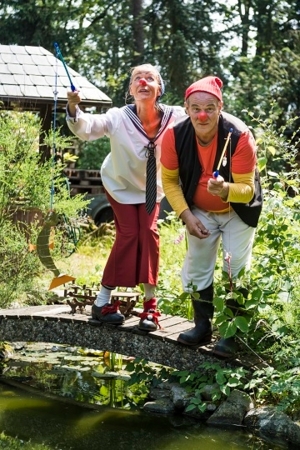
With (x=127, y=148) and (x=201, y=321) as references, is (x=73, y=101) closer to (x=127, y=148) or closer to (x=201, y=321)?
(x=127, y=148)

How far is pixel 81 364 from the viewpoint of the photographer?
7.13 meters

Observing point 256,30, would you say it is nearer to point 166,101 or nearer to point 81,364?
point 166,101

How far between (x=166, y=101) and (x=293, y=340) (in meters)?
13.3

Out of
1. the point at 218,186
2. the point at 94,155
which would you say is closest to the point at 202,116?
the point at 218,186

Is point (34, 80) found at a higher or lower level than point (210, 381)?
higher

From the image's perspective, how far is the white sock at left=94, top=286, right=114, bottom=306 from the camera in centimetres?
595

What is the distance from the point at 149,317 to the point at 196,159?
1191 millimetres

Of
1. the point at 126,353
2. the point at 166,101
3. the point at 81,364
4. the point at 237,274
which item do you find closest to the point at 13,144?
the point at 81,364

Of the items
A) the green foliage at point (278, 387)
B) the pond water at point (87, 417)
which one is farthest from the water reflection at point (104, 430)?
the green foliage at point (278, 387)

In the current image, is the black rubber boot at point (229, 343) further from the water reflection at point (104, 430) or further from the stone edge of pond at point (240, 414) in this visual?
the water reflection at point (104, 430)

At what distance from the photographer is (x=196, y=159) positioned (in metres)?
5.36

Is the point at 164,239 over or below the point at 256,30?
below

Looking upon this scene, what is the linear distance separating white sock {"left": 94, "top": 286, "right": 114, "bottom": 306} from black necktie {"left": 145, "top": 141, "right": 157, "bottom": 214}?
656 millimetres

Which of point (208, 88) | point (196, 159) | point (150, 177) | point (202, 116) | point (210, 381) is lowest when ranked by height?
point (210, 381)
